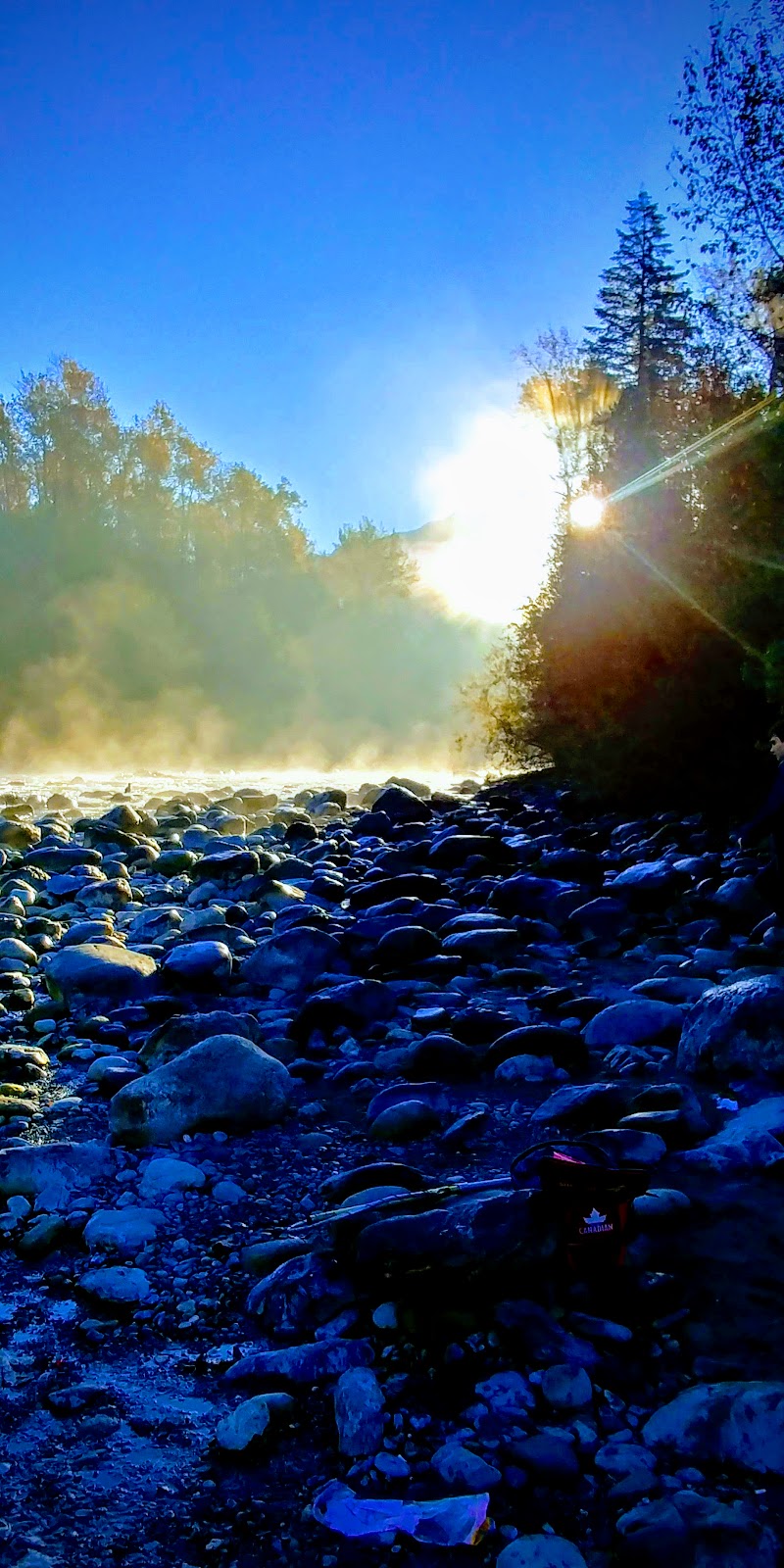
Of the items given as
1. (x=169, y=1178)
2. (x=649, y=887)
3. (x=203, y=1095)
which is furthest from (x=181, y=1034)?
(x=649, y=887)

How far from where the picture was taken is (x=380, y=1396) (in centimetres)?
222

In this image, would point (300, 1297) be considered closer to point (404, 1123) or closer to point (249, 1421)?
point (249, 1421)

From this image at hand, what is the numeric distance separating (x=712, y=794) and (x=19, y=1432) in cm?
967

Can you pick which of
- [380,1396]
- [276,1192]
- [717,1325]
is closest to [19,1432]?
[380,1396]

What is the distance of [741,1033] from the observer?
12.9 feet

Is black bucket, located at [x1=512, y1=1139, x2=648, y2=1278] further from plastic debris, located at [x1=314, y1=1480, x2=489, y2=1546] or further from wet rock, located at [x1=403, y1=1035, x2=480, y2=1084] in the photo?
wet rock, located at [x1=403, y1=1035, x2=480, y2=1084]

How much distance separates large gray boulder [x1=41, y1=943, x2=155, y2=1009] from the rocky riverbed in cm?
2

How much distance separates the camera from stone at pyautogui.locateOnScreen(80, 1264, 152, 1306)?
8.99ft

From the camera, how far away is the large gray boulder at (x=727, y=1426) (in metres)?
2.00

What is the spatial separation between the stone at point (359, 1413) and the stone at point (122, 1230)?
0.94m

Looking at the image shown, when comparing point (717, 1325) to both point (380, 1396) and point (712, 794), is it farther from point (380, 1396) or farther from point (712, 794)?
point (712, 794)

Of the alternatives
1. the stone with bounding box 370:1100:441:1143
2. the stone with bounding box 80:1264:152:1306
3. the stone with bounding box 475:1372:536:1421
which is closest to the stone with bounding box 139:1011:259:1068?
the stone with bounding box 370:1100:441:1143

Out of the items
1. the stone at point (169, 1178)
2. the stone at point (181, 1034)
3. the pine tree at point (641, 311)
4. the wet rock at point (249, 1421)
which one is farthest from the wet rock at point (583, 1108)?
the pine tree at point (641, 311)

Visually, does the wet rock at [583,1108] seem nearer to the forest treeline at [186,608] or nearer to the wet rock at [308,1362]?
the wet rock at [308,1362]
